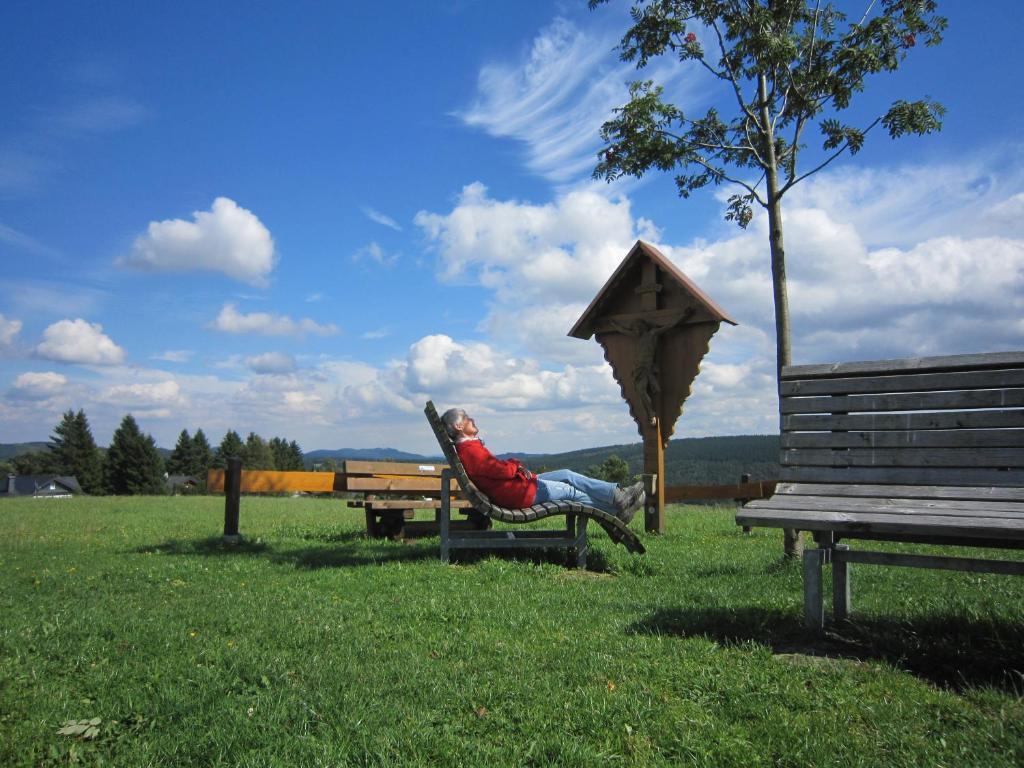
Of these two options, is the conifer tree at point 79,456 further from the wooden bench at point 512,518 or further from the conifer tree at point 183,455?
the wooden bench at point 512,518

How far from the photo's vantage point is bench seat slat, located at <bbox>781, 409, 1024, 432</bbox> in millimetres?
4391

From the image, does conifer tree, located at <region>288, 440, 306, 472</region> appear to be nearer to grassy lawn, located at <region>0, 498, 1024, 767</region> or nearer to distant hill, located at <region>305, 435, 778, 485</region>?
distant hill, located at <region>305, 435, 778, 485</region>

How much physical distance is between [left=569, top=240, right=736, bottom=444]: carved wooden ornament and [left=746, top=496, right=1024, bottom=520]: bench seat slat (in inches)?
246

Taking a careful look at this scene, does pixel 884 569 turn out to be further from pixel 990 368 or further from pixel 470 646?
pixel 470 646

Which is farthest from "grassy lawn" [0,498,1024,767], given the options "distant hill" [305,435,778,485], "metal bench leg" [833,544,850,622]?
"distant hill" [305,435,778,485]

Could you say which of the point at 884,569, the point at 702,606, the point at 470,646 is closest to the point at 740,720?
the point at 470,646

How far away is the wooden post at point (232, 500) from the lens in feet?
34.2

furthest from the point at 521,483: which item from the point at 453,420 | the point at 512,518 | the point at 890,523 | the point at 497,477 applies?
the point at 890,523

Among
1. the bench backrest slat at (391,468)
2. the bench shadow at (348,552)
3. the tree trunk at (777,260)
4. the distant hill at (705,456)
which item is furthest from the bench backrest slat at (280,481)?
the distant hill at (705,456)

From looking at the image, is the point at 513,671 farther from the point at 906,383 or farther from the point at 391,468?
the point at 391,468

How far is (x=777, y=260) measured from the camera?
8.22 metres

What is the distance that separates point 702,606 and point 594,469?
75.2 metres

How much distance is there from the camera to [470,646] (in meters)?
4.50

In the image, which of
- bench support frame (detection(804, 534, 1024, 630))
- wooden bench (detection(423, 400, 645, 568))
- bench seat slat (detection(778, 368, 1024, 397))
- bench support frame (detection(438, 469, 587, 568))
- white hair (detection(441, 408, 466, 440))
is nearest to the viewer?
bench support frame (detection(804, 534, 1024, 630))
